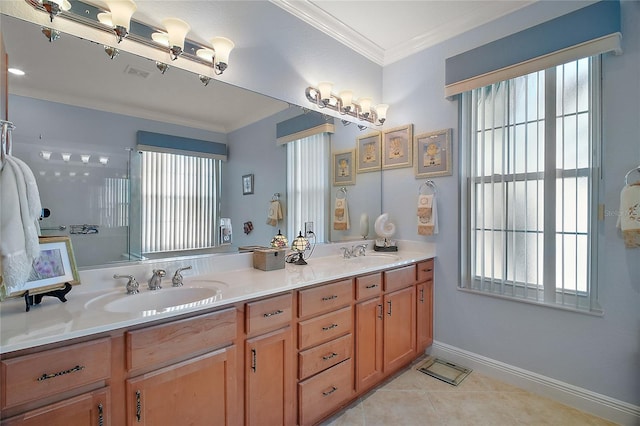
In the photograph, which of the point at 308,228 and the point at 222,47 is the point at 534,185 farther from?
the point at 222,47

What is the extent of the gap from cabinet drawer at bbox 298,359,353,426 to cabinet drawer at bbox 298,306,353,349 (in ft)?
0.62

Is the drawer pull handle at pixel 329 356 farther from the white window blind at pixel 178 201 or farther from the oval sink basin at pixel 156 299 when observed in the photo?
the white window blind at pixel 178 201

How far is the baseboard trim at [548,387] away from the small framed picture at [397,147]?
1658 mm

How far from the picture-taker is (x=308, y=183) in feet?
7.91

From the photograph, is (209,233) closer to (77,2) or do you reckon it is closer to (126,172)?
(126,172)

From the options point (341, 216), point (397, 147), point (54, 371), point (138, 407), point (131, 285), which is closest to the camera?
point (54, 371)

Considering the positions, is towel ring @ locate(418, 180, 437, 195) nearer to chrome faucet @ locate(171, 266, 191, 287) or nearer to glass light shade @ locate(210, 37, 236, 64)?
glass light shade @ locate(210, 37, 236, 64)

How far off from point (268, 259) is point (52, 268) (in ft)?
3.32

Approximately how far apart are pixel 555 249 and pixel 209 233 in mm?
2272

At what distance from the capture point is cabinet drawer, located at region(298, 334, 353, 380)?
1563 millimetres

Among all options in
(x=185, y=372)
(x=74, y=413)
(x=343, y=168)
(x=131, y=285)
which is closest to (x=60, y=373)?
(x=74, y=413)

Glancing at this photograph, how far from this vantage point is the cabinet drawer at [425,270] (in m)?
2.41

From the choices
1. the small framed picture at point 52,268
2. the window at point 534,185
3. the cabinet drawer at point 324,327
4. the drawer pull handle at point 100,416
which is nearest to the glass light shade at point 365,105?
the window at point 534,185

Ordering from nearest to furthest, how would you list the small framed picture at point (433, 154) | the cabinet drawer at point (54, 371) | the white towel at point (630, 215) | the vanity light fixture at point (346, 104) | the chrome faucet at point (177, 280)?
the cabinet drawer at point (54, 371), the chrome faucet at point (177, 280), the white towel at point (630, 215), the vanity light fixture at point (346, 104), the small framed picture at point (433, 154)
